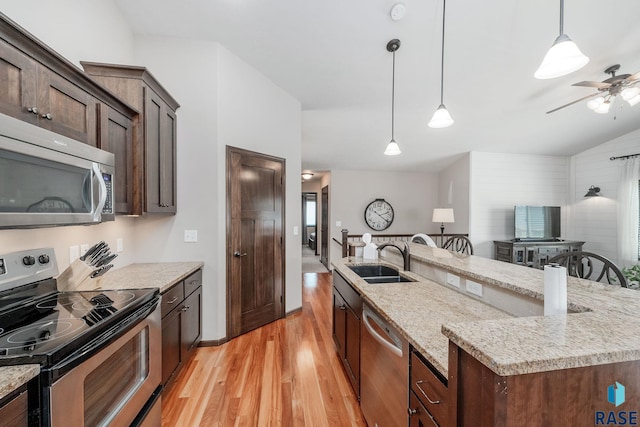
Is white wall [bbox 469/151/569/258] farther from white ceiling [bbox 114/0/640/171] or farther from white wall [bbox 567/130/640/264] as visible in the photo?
white ceiling [bbox 114/0/640/171]

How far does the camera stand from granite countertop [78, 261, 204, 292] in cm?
183

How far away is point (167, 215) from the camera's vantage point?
2.62 m

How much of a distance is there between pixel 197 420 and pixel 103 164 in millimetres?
1772

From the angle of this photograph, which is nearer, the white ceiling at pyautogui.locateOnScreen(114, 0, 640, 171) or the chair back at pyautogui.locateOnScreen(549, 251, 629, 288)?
the chair back at pyautogui.locateOnScreen(549, 251, 629, 288)

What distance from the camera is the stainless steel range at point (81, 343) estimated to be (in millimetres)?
887

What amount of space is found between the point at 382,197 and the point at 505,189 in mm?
2694

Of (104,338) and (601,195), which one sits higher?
(601,195)

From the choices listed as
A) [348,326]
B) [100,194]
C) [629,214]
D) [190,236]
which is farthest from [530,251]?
[100,194]

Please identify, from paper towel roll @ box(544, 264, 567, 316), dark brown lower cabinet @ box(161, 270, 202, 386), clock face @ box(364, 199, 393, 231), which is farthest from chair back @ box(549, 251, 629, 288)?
clock face @ box(364, 199, 393, 231)

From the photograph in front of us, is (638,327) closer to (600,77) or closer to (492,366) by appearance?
(492,366)

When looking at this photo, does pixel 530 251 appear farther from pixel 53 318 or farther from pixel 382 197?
pixel 53 318

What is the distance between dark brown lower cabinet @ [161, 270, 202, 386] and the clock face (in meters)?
4.76

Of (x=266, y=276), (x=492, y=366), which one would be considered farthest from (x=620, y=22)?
(x=266, y=276)

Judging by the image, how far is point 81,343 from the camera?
38.7 inches
